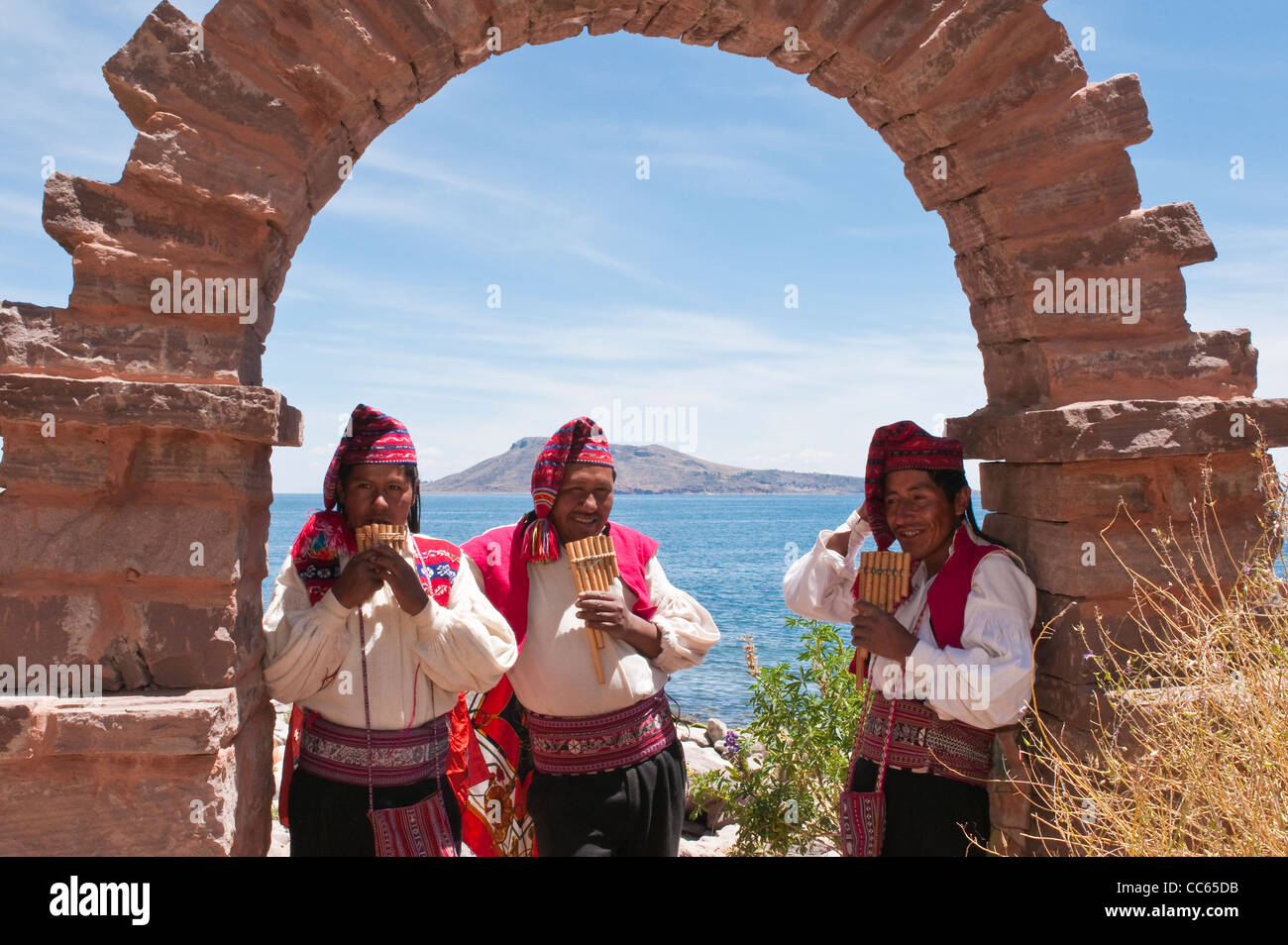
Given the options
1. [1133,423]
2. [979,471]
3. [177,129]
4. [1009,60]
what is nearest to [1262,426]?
[1133,423]

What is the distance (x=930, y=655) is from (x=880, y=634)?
Result: 0.18 m

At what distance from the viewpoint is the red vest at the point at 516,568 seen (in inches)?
126

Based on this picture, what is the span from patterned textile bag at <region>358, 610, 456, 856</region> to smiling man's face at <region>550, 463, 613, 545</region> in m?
0.77

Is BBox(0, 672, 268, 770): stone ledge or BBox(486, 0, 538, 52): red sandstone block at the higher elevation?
BBox(486, 0, 538, 52): red sandstone block

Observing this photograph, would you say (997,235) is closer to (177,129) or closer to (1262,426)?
(1262,426)

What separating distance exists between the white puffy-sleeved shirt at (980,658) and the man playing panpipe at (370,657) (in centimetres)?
135

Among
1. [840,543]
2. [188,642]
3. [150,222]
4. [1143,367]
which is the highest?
[150,222]

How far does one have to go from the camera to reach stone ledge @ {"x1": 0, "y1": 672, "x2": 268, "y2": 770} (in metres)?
2.57

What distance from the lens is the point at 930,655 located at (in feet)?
9.76

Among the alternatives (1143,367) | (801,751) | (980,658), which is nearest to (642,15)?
(1143,367)

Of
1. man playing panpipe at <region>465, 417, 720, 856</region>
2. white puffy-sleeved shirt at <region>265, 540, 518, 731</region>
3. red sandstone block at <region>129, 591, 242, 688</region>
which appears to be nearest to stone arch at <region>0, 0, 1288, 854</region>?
red sandstone block at <region>129, 591, 242, 688</region>

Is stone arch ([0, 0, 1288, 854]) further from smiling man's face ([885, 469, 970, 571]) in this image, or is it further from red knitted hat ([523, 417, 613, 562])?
red knitted hat ([523, 417, 613, 562])

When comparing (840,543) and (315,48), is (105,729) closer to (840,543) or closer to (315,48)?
(315,48)
